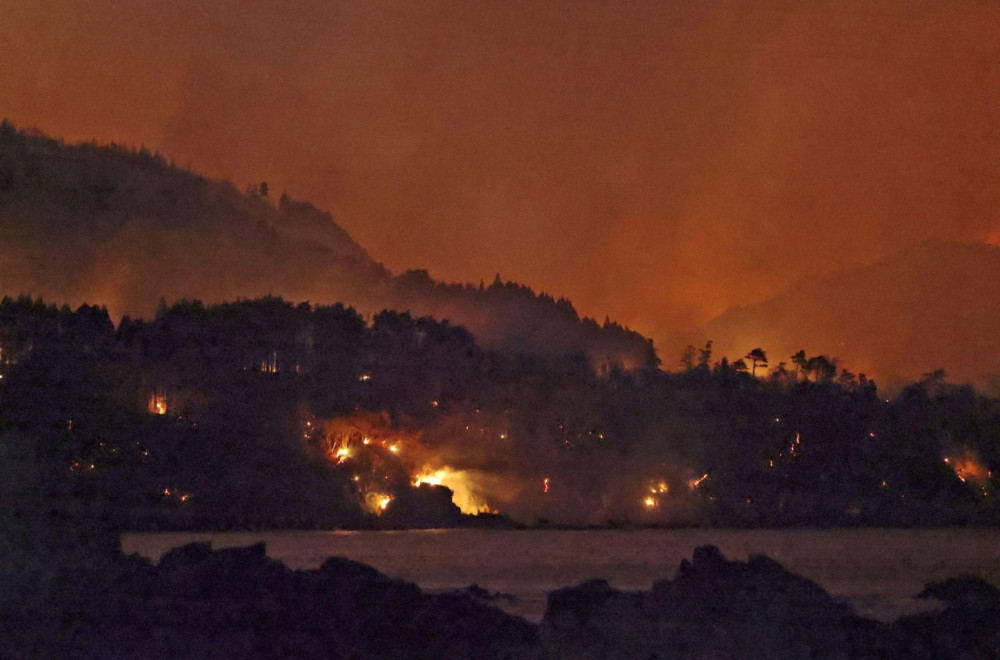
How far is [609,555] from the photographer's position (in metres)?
9.68

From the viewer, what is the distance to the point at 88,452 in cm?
1022

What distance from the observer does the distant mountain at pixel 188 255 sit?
1486 cm

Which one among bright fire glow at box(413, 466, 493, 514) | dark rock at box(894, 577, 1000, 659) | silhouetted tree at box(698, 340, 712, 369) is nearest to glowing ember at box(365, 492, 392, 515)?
bright fire glow at box(413, 466, 493, 514)

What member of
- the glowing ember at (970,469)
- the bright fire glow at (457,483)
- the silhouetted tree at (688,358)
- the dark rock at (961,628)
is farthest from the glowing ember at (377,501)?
the glowing ember at (970,469)

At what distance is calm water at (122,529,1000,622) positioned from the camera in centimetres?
877

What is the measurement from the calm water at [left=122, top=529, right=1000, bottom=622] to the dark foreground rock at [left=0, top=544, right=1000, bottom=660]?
99 cm

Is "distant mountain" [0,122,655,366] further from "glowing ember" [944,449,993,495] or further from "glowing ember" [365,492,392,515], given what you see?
"glowing ember" [944,449,993,495]

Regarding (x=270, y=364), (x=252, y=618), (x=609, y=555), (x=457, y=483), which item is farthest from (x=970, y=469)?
(x=252, y=618)

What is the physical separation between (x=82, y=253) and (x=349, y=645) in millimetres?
13907

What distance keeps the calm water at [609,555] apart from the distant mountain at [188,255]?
4340 mm

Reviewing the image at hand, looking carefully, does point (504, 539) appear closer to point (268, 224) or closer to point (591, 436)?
point (591, 436)

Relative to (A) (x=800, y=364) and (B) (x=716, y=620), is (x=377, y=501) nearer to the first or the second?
(B) (x=716, y=620)

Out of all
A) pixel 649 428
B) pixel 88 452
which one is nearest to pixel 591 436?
pixel 649 428

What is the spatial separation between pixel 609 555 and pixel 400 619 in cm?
357
